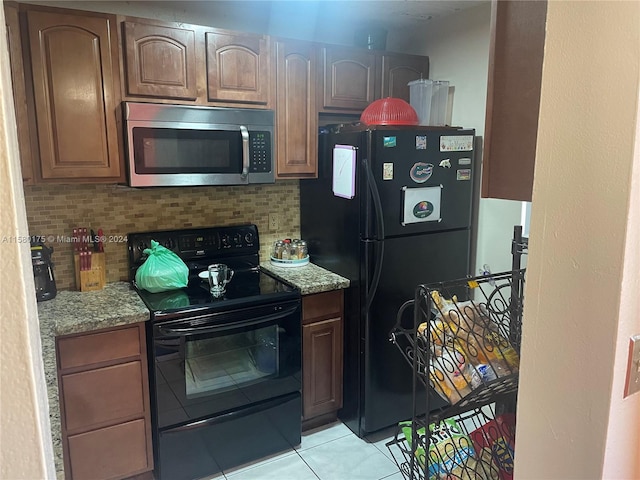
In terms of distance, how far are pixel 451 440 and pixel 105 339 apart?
1.47 m

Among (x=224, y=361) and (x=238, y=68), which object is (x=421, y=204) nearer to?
(x=238, y=68)

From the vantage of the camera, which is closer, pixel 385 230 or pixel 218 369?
pixel 218 369

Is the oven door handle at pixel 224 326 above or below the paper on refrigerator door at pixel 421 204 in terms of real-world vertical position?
below

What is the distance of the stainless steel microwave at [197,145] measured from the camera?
7.10ft

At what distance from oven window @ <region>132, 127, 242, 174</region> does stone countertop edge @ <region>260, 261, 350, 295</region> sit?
64 cm

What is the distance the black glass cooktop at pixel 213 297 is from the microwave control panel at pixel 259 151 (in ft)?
1.96

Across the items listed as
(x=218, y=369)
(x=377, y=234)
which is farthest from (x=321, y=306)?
(x=218, y=369)

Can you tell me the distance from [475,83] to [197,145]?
61.4 inches

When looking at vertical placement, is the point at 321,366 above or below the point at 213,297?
below

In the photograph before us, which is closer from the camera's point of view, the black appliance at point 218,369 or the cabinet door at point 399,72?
the black appliance at point 218,369

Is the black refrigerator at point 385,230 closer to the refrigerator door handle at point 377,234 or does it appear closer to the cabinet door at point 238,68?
the refrigerator door handle at point 377,234

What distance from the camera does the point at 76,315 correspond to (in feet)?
6.68

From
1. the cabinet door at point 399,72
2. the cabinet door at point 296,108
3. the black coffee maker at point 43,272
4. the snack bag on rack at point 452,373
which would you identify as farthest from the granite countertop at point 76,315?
the cabinet door at point 399,72

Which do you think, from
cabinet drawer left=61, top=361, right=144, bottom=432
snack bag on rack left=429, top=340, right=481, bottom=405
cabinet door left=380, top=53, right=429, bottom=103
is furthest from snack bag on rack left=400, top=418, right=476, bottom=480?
cabinet door left=380, top=53, right=429, bottom=103
